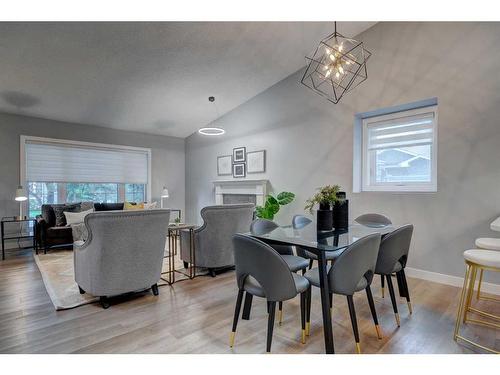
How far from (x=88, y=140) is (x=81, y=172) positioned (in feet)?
2.21

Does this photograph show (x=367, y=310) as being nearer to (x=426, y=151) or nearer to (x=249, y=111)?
(x=426, y=151)

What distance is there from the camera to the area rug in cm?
272

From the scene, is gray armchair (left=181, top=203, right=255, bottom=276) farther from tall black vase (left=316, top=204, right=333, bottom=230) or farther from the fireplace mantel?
the fireplace mantel

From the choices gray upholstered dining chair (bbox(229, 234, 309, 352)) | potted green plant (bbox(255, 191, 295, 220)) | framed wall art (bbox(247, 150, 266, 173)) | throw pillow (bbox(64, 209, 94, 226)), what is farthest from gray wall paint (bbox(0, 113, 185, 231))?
gray upholstered dining chair (bbox(229, 234, 309, 352))

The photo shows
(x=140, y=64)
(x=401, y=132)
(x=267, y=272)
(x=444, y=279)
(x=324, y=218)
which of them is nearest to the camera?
(x=267, y=272)

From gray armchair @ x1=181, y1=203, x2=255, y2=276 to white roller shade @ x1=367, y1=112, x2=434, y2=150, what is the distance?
2139 millimetres

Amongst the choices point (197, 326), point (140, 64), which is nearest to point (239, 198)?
point (140, 64)

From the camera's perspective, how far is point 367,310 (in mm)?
2535

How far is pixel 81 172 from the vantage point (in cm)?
577

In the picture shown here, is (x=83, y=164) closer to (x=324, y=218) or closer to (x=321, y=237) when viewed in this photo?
(x=324, y=218)

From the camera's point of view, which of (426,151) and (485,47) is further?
(426,151)
